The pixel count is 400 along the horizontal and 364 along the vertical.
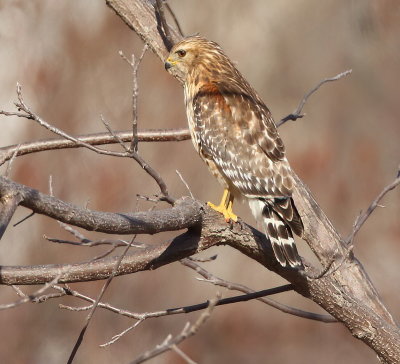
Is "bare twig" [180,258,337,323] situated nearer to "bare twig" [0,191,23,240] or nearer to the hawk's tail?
the hawk's tail

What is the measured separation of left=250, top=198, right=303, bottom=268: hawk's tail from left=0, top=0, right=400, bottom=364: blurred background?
363 centimetres

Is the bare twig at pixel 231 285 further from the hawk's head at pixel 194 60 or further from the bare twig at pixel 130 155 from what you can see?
the hawk's head at pixel 194 60

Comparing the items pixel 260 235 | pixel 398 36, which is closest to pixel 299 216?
pixel 260 235

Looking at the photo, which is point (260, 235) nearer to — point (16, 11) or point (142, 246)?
point (142, 246)

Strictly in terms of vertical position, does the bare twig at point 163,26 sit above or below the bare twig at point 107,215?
above

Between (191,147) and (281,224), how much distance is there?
17.6 ft

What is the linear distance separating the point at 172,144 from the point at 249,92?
4.80 meters

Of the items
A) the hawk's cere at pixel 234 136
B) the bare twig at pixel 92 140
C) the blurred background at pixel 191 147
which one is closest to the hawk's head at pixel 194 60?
the hawk's cere at pixel 234 136

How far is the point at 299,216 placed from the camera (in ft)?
13.2

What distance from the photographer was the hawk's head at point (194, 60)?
480 centimetres

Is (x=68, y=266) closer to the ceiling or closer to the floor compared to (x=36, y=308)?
closer to the floor

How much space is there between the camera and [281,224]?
4.01m

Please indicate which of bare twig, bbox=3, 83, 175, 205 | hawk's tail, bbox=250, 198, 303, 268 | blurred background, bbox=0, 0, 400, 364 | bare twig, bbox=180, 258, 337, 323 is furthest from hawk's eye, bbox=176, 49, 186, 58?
blurred background, bbox=0, 0, 400, 364

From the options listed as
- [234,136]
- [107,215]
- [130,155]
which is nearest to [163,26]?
[234,136]
